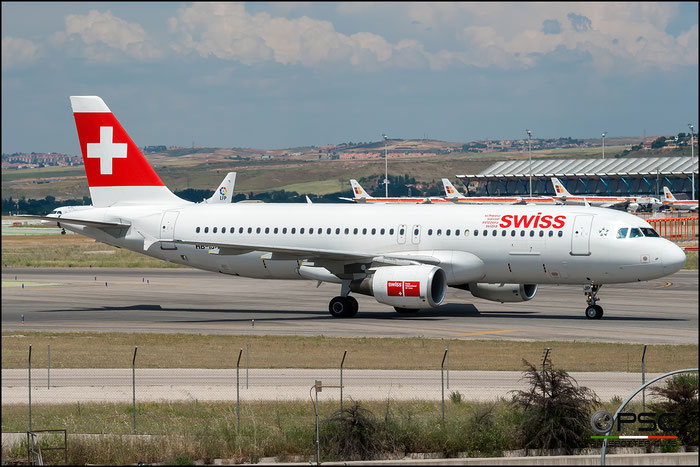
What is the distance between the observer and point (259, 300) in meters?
57.5

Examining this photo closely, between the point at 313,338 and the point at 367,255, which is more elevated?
the point at 367,255

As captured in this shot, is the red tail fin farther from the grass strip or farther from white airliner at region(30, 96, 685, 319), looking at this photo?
the grass strip

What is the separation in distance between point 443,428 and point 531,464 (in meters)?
2.82

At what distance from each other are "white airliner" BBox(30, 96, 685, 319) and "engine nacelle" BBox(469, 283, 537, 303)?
54 mm

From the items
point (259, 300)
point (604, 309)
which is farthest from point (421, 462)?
point (259, 300)

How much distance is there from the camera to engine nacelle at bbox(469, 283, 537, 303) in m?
49.0

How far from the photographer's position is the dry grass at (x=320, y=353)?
35.0m

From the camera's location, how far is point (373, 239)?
49.2 m

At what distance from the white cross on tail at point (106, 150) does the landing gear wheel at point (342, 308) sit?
14.9m

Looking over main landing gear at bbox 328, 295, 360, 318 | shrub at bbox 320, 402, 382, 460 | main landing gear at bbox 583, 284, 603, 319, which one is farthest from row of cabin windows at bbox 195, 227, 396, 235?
shrub at bbox 320, 402, 382, 460

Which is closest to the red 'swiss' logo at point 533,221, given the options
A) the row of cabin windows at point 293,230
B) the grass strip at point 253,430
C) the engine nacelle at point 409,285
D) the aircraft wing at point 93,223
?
the engine nacelle at point 409,285

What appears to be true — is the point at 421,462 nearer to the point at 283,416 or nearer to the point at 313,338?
the point at 283,416

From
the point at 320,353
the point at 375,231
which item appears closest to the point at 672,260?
the point at 375,231

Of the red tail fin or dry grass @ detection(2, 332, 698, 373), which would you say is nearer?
dry grass @ detection(2, 332, 698, 373)
